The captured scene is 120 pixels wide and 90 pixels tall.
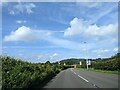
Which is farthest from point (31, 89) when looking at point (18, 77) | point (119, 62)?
point (119, 62)

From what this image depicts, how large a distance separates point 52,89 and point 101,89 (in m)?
3.57

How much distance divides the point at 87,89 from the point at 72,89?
116 cm

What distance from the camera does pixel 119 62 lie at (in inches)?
2776

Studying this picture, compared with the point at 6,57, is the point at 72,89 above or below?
below

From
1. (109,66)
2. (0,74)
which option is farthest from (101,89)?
(109,66)

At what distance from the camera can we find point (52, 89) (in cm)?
2158

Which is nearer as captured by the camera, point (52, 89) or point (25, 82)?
point (25, 82)

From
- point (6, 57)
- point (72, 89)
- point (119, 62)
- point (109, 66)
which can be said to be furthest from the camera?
point (109, 66)

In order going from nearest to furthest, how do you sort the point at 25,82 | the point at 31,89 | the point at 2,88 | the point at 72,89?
the point at 2,88, the point at 25,82, the point at 31,89, the point at 72,89

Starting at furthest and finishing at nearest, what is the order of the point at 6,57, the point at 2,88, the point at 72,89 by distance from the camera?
the point at 6,57 < the point at 72,89 < the point at 2,88

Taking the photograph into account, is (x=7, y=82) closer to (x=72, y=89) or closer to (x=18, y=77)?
(x=18, y=77)

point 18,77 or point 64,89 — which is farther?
point 64,89

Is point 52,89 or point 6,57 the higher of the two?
point 6,57

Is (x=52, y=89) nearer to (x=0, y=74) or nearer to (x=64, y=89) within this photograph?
(x=64, y=89)
